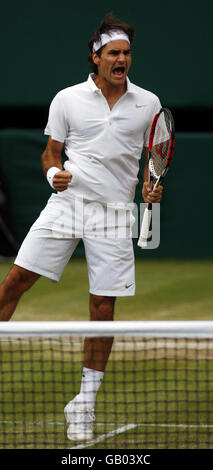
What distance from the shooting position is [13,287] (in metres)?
4.65

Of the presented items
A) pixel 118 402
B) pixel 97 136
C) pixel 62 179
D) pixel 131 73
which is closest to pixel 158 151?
pixel 97 136

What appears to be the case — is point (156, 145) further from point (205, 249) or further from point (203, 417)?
point (205, 249)

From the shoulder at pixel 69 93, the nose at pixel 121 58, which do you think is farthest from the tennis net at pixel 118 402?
the nose at pixel 121 58

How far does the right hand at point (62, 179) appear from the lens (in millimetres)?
4445

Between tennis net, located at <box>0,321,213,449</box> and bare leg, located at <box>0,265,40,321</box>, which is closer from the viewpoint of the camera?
tennis net, located at <box>0,321,213,449</box>

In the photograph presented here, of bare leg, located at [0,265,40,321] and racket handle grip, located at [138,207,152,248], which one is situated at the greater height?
racket handle grip, located at [138,207,152,248]

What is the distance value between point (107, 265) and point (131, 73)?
20.6 feet

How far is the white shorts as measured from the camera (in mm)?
4602

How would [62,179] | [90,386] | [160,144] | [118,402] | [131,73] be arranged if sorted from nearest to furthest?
[62,179]
[90,386]
[160,144]
[118,402]
[131,73]

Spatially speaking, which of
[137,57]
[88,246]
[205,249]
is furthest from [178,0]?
[88,246]

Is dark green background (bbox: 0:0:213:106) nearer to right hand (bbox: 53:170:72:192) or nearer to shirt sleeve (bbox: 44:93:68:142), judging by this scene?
shirt sleeve (bbox: 44:93:68:142)

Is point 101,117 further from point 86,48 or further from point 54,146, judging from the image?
point 86,48

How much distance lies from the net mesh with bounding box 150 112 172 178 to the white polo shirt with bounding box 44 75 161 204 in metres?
0.09

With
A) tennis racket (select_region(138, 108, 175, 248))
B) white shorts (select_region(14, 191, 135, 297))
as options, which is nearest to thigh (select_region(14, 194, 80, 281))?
white shorts (select_region(14, 191, 135, 297))
